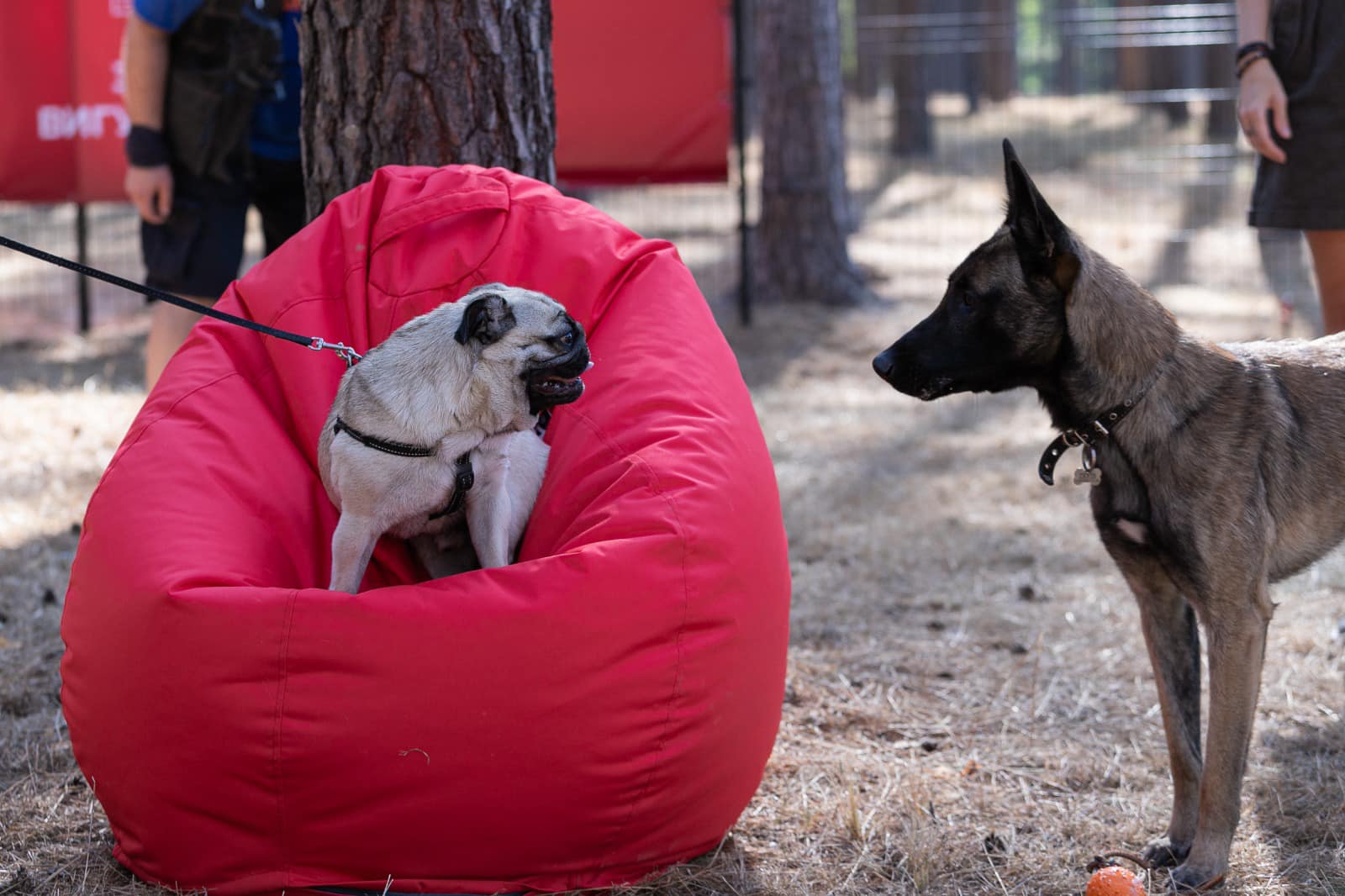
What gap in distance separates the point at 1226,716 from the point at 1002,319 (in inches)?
43.2

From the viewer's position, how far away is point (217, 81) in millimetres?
5059

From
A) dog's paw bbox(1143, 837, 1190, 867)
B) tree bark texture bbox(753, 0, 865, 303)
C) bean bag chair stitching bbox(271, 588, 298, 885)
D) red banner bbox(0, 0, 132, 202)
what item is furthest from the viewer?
tree bark texture bbox(753, 0, 865, 303)

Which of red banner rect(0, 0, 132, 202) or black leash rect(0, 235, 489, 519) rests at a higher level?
red banner rect(0, 0, 132, 202)

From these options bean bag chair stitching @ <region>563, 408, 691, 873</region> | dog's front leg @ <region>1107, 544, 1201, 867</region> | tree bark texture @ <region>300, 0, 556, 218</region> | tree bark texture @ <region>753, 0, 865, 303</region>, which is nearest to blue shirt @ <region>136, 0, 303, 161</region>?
tree bark texture @ <region>300, 0, 556, 218</region>

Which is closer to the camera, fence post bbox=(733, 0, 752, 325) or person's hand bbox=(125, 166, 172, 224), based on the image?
person's hand bbox=(125, 166, 172, 224)

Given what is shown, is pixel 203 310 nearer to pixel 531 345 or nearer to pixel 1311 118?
pixel 531 345

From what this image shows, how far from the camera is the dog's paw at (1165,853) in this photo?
3275mm

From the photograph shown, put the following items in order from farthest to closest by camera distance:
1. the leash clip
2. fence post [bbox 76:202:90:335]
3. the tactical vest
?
fence post [bbox 76:202:90:335]
the tactical vest
the leash clip

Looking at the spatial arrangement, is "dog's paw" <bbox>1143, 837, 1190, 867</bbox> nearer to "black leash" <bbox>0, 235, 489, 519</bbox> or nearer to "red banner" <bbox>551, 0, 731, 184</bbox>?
"black leash" <bbox>0, 235, 489, 519</bbox>

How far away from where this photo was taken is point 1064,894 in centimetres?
315

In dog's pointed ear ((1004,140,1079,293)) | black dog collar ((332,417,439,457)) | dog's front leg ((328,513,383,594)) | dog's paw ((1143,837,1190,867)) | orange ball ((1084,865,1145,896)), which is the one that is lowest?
dog's paw ((1143,837,1190,867))

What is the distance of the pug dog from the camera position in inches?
127

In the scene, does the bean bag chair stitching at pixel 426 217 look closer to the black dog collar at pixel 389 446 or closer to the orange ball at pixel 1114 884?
the black dog collar at pixel 389 446

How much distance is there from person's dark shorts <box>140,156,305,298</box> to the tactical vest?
0.08 m
